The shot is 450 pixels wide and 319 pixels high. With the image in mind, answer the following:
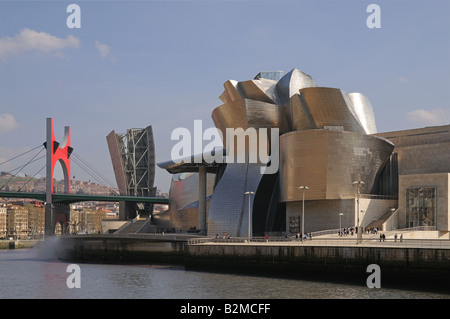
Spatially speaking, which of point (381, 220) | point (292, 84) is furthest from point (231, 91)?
point (381, 220)

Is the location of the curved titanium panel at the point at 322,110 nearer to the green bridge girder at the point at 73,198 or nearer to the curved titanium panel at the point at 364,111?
the curved titanium panel at the point at 364,111

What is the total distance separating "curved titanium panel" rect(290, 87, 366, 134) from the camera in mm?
56188

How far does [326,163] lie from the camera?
5303 centimetres

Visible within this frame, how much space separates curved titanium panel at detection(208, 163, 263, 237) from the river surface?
16946mm

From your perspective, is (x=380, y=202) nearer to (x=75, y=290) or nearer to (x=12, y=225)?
(x=75, y=290)

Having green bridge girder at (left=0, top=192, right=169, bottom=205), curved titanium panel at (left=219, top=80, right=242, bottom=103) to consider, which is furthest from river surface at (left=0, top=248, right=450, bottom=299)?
green bridge girder at (left=0, top=192, right=169, bottom=205)

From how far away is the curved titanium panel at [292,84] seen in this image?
6050 centimetres

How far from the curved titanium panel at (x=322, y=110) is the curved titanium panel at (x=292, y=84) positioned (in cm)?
270

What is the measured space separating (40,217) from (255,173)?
11995 centimetres

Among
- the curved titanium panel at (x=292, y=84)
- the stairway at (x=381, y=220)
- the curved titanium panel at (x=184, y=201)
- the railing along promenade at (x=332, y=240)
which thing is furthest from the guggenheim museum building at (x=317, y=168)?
the curved titanium panel at (x=184, y=201)

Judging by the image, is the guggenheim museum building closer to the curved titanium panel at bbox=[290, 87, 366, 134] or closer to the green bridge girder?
the curved titanium panel at bbox=[290, 87, 366, 134]

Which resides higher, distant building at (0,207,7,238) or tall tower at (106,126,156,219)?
tall tower at (106,126,156,219)

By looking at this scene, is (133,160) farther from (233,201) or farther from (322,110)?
(322,110)

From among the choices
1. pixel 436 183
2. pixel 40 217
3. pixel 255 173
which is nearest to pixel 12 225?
pixel 40 217
